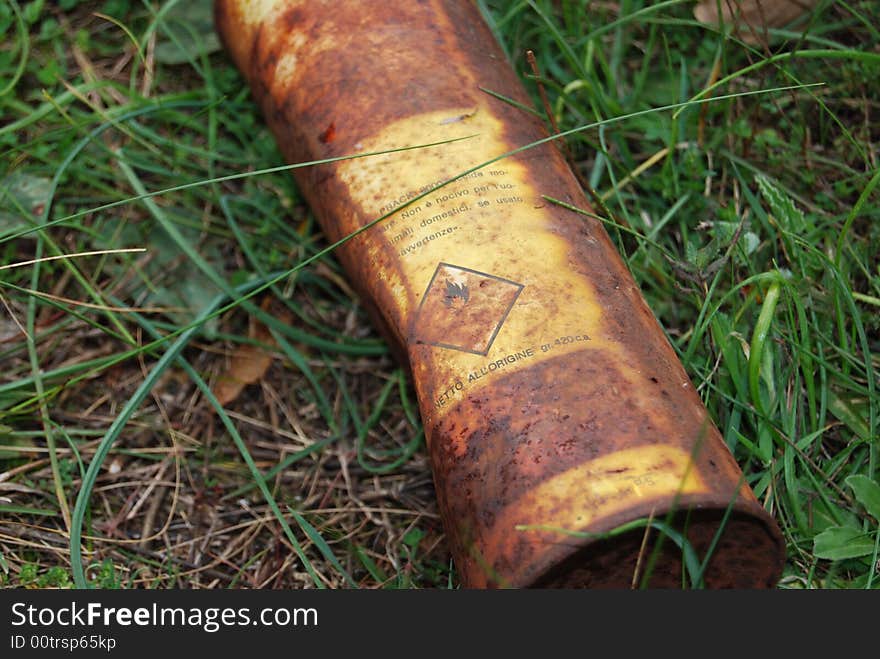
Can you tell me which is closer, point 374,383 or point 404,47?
point 404,47

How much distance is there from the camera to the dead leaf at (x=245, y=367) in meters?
1.70

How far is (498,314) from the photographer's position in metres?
1.18

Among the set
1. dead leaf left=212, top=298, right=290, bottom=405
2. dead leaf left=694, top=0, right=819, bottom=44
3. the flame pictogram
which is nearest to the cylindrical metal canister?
the flame pictogram

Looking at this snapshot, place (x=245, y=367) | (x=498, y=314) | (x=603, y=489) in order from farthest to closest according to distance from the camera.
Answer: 1. (x=245, y=367)
2. (x=498, y=314)
3. (x=603, y=489)

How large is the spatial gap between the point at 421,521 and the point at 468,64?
2.55 ft

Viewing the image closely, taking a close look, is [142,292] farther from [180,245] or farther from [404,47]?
[404,47]

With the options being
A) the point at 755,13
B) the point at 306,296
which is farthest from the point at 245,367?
the point at 755,13

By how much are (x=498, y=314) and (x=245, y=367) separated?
723mm

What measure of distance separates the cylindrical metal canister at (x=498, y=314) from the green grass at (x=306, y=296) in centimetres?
15

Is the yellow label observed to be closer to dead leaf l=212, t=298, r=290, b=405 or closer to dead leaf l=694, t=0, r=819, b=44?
dead leaf l=212, t=298, r=290, b=405

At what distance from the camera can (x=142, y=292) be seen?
1766 mm

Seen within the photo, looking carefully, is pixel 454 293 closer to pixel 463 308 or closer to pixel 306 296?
pixel 463 308


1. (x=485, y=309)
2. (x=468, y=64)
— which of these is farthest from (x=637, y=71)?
(x=485, y=309)

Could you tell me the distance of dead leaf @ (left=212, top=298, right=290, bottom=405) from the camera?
1.70 m
